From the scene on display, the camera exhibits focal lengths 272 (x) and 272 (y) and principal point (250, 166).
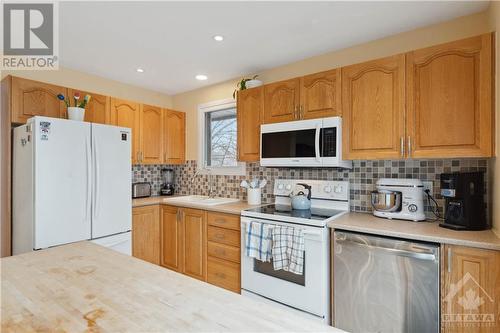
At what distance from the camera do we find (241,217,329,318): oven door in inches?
77.2

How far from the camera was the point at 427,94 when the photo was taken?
1851mm

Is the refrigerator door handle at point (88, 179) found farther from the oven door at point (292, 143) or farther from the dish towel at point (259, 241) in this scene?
the oven door at point (292, 143)

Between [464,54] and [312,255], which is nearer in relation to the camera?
[464,54]

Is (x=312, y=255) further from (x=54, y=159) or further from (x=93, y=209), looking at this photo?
(x=54, y=159)

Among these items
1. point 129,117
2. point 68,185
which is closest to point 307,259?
point 68,185

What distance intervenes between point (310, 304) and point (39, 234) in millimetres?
2119

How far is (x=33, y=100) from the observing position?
2.45 m

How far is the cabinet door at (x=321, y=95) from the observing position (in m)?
2.24

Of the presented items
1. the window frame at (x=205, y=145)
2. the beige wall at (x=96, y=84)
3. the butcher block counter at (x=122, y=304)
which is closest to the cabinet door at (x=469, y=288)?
the butcher block counter at (x=122, y=304)

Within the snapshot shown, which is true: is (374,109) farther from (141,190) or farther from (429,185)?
(141,190)

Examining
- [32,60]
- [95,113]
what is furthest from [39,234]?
[32,60]

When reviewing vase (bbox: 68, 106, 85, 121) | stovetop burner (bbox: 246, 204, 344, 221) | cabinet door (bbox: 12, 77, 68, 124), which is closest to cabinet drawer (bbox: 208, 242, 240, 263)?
stovetop burner (bbox: 246, 204, 344, 221)

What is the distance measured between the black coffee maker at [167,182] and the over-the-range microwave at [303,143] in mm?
1771

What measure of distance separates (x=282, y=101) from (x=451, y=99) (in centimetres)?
130
